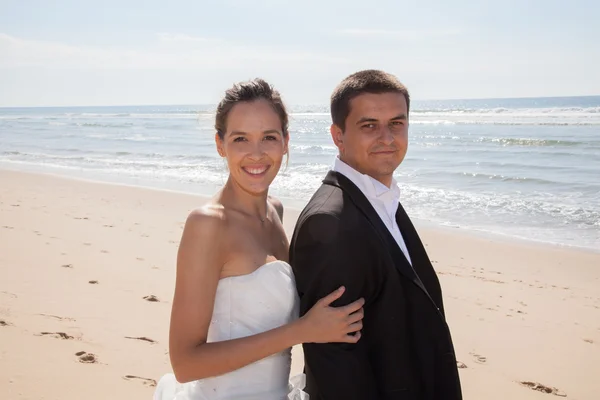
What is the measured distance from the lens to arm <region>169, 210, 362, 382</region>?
2205mm

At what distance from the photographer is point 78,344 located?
4.45 meters

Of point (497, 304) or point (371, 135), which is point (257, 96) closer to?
point (371, 135)

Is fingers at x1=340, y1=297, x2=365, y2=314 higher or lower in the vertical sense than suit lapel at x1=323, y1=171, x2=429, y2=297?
lower

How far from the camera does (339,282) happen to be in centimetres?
197

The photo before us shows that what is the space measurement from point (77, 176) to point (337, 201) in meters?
16.2

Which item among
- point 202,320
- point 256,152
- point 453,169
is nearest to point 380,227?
point 256,152

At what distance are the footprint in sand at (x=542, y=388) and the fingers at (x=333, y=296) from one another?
10.4 feet

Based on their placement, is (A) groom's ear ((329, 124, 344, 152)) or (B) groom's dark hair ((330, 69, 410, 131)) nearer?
(B) groom's dark hair ((330, 69, 410, 131))

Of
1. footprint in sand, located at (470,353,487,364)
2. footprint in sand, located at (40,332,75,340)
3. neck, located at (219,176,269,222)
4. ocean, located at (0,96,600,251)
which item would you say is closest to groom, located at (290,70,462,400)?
neck, located at (219,176,269,222)

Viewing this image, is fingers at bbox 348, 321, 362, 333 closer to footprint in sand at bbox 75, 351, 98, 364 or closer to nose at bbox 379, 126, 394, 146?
nose at bbox 379, 126, 394, 146

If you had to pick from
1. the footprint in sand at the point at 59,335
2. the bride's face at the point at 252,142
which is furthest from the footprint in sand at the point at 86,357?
the bride's face at the point at 252,142

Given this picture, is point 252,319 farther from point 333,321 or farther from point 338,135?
point 338,135

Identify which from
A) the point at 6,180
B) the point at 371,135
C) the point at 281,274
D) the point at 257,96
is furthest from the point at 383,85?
the point at 6,180

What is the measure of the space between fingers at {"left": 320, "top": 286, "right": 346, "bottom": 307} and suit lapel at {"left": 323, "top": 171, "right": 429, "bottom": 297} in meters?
0.23
